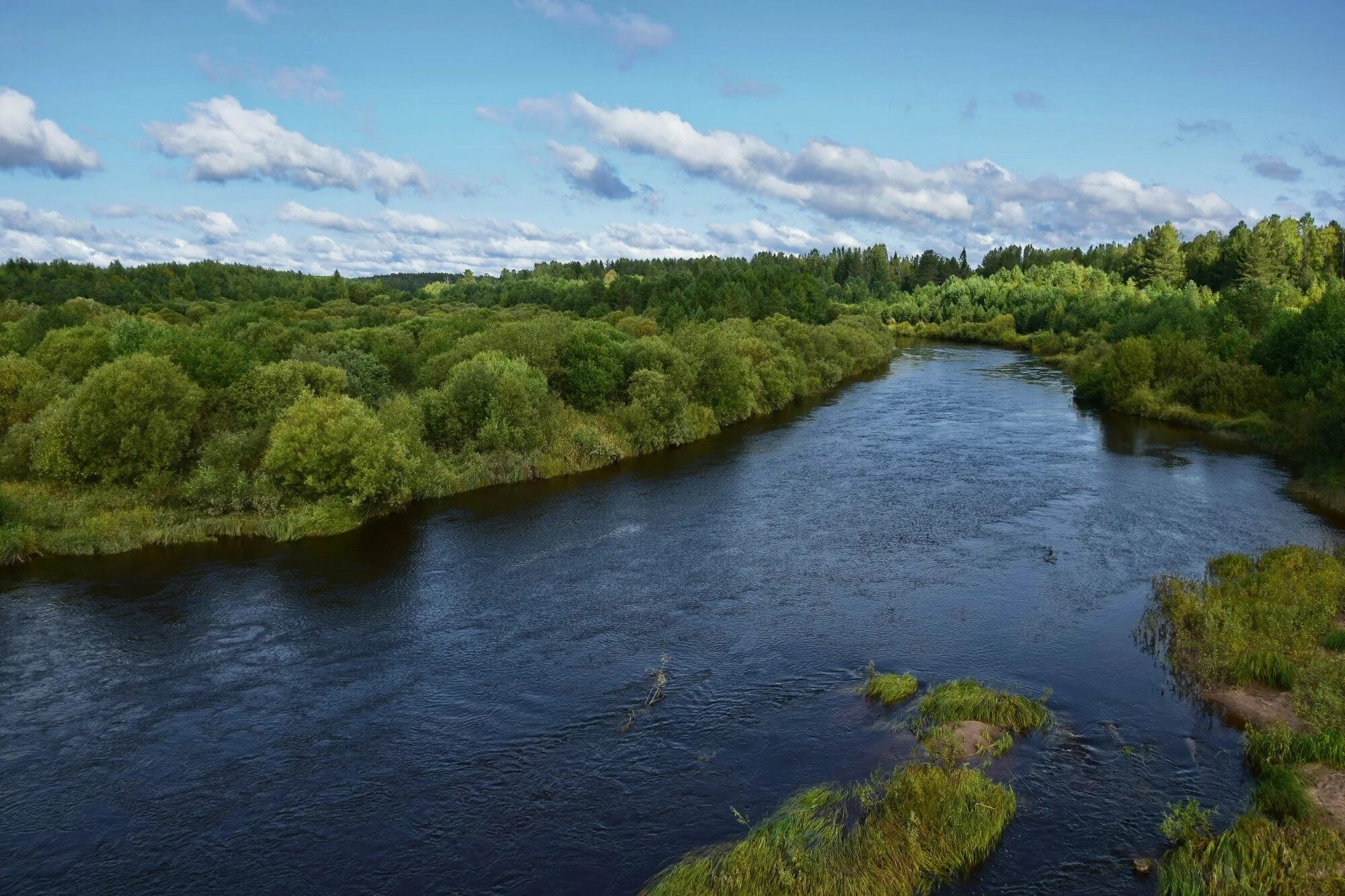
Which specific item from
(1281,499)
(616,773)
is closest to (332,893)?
(616,773)

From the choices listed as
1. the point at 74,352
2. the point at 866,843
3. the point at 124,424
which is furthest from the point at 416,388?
the point at 866,843

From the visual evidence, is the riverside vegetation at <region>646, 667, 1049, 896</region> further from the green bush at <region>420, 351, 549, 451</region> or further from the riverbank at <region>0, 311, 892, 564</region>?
the green bush at <region>420, 351, 549, 451</region>

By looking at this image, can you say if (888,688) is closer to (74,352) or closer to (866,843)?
(866,843)

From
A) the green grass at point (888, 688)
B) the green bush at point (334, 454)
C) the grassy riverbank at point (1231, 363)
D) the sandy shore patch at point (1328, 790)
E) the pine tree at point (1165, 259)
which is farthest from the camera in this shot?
the pine tree at point (1165, 259)

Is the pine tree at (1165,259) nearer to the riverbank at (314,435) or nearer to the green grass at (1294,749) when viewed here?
the riverbank at (314,435)

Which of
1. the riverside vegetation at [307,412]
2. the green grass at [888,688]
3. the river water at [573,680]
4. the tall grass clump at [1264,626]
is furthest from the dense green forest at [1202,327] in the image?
the riverside vegetation at [307,412]

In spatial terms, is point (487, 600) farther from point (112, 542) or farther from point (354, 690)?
point (112, 542)

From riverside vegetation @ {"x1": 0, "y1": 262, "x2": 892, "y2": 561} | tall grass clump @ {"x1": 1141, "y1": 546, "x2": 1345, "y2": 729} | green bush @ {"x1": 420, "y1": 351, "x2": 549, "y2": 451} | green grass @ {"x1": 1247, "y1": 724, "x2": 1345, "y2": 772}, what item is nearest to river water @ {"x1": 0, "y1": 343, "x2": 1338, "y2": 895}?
green grass @ {"x1": 1247, "y1": 724, "x2": 1345, "y2": 772}
